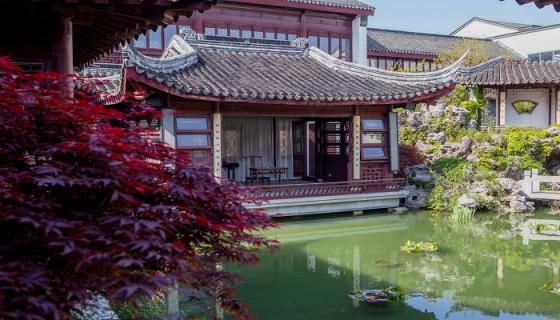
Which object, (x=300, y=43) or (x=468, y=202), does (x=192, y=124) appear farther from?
(x=468, y=202)

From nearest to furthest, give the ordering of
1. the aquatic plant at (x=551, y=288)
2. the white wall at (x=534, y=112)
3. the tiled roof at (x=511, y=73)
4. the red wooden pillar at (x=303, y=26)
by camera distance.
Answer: the aquatic plant at (x=551, y=288), the tiled roof at (x=511, y=73), the white wall at (x=534, y=112), the red wooden pillar at (x=303, y=26)

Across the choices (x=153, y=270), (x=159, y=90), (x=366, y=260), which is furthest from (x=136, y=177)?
(x=159, y=90)

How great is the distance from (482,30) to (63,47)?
3174cm

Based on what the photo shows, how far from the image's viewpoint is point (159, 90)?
9.70 metres

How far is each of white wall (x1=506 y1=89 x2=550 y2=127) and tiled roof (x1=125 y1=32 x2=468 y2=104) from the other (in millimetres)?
6971

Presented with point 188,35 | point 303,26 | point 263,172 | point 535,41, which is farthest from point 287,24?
point 535,41

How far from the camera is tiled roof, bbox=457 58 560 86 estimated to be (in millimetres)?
17078

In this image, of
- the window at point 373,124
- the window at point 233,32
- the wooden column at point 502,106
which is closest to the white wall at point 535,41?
the wooden column at point 502,106

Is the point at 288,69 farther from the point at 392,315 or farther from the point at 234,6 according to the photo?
the point at 392,315

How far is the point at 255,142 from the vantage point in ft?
46.3

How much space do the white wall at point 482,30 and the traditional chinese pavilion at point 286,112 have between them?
21.5 meters

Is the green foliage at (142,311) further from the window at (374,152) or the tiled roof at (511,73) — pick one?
the tiled roof at (511,73)

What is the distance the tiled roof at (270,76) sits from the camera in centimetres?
1010

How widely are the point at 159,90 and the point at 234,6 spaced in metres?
8.78
